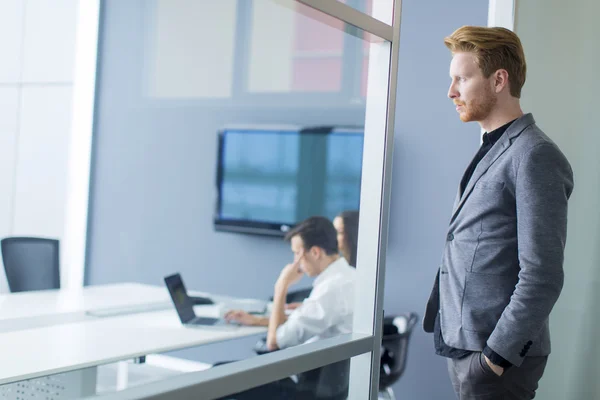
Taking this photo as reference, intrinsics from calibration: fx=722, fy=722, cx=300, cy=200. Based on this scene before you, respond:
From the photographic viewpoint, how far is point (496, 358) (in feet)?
5.39

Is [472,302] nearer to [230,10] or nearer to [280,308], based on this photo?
[280,308]

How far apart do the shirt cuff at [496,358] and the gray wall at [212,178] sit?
8.20 feet

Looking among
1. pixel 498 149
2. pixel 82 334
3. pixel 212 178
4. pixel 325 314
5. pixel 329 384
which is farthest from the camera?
pixel 212 178

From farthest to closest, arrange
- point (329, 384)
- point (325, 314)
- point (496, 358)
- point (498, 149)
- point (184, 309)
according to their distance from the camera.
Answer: point (184, 309) < point (325, 314) < point (329, 384) < point (498, 149) < point (496, 358)

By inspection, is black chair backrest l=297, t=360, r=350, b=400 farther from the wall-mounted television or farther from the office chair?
the wall-mounted television

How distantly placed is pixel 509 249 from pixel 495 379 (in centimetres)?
31

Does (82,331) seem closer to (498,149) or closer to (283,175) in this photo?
(498,149)

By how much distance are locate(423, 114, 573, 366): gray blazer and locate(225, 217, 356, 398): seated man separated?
50.2 inches

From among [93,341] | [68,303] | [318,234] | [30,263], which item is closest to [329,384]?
[318,234]

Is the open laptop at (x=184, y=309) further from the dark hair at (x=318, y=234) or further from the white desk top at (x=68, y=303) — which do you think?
the dark hair at (x=318, y=234)

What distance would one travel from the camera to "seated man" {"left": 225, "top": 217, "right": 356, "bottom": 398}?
10.2ft

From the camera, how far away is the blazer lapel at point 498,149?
1.75 m

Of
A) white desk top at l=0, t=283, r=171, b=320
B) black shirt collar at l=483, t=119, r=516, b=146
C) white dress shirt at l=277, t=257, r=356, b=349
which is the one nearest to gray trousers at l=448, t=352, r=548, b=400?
black shirt collar at l=483, t=119, r=516, b=146

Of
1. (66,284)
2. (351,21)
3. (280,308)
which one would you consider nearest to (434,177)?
(280,308)
